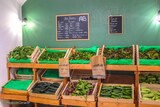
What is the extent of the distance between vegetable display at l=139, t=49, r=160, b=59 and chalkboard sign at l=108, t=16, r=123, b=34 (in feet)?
2.63

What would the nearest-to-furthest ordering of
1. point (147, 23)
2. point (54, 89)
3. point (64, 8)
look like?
1. point (54, 89)
2. point (147, 23)
3. point (64, 8)

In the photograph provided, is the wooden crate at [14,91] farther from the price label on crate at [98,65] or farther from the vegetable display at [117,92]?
the vegetable display at [117,92]

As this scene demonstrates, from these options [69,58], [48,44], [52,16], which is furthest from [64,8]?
[69,58]

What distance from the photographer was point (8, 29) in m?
4.21

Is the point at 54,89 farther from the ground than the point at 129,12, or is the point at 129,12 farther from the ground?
the point at 129,12

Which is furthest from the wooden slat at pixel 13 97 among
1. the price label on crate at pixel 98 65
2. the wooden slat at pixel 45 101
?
the price label on crate at pixel 98 65

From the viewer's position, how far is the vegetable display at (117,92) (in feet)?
10.7

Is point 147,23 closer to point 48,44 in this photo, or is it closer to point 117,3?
point 117,3

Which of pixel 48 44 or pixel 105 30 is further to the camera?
pixel 48 44

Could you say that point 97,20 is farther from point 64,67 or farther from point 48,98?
point 48,98

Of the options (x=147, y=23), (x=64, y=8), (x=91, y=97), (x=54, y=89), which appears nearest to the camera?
(x=91, y=97)

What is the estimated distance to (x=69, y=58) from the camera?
12.3ft

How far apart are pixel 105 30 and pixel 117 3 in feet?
1.95

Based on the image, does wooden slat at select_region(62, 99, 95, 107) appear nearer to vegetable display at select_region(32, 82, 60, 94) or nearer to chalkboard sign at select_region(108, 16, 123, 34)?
vegetable display at select_region(32, 82, 60, 94)
